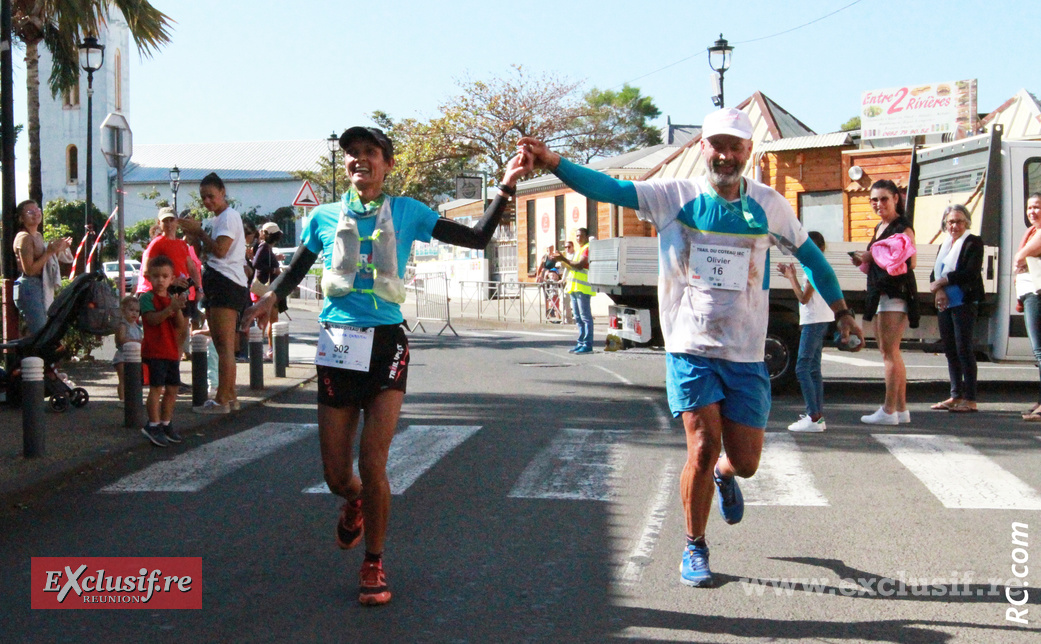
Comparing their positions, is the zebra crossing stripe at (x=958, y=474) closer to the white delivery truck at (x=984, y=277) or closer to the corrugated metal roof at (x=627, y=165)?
the white delivery truck at (x=984, y=277)

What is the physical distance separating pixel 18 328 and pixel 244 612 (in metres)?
7.80

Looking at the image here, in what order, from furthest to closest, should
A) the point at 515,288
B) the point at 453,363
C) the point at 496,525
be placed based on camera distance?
the point at 515,288 < the point at 453,363 < the point at 496,525

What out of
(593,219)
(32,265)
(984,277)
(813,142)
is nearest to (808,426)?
(984,277)

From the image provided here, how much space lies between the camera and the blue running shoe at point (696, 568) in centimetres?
485

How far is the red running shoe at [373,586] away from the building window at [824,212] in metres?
23.7

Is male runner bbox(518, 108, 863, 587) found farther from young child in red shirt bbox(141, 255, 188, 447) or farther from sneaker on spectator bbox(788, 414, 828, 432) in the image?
young child in red shirt bbox(141, 255, 188, 447)

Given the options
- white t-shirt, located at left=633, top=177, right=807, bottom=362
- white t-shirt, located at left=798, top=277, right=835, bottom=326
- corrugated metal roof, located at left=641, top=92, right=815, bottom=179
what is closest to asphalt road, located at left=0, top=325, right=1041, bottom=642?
white t-shirt, located at left=798, top=277, right=835, bottom=326

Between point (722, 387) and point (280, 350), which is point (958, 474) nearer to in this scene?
point (722, 387)

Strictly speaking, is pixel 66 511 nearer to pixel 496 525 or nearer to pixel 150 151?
pixel 496 525

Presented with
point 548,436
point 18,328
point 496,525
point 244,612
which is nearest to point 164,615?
point 244,612

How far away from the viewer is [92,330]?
10133mm

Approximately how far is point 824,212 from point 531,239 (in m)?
13.1

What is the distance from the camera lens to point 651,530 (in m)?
5.86

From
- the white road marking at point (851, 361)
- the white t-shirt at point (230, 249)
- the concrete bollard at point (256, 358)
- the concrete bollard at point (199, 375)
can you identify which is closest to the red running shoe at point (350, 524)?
the white t-shirt at point (230, 249)
